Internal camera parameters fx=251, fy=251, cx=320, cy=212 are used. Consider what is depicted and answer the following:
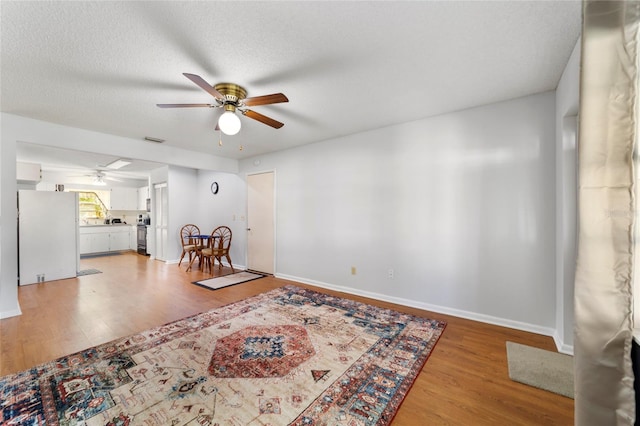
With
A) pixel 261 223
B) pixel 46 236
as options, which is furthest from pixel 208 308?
pixel 46 236

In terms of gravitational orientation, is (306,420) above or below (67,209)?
below

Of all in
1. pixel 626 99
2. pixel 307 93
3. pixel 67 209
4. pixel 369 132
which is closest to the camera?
pixel 626 99

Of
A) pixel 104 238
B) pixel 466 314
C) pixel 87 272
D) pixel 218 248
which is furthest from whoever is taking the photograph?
pixel 104 238

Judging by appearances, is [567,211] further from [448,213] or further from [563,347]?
[563,347]

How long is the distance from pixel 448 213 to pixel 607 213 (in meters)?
2.21

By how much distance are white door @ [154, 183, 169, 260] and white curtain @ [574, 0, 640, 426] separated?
7.04 metres

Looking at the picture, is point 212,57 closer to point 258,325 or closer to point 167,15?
point 167,15

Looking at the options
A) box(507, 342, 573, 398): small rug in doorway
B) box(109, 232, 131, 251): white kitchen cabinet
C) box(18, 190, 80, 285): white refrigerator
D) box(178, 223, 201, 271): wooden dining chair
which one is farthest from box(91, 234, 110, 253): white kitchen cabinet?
box(507, 342, 573, 398): small rug in doorway

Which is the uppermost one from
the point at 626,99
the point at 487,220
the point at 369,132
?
the point at 369,132

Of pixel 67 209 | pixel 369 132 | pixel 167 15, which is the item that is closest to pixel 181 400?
pixel 167 15

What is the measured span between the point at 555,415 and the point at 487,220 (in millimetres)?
1770

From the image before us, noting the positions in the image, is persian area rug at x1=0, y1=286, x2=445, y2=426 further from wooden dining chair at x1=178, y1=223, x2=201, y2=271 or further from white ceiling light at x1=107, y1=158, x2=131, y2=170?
white ceiling light at x1=107, y1=158, x2=131, y2=170

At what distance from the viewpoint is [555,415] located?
60.5 inches

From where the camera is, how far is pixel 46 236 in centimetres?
454
